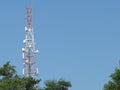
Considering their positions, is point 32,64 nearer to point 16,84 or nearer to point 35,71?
point 35,71

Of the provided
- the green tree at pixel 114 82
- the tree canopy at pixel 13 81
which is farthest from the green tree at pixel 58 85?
the green tree at pixel 114 82

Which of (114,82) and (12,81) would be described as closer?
(114,82)

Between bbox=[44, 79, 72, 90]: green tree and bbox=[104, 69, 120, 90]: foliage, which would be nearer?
bbox=[104, 69, 120, 90]: foliage

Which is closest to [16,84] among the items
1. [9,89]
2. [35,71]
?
[9,89]

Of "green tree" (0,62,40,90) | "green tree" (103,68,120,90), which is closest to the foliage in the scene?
"green tree" (103,68,120,90)

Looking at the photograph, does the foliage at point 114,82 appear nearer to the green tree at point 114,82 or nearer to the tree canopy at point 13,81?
the green tree at point 114,82

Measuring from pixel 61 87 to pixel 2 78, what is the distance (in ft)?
25.9

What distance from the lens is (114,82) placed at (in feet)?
138

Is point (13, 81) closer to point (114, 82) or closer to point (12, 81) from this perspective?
point (12, 81)

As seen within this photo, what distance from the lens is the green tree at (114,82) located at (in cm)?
4144

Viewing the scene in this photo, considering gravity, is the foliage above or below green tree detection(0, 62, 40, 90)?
below

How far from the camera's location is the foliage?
1631 inches

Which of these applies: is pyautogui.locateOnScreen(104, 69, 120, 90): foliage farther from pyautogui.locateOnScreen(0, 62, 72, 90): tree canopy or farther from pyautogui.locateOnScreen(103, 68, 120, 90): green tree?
pyautogui.locateOnScreen(0, 62, 72, 90): tree canopy

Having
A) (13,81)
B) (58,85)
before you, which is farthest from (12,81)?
(58,85)
